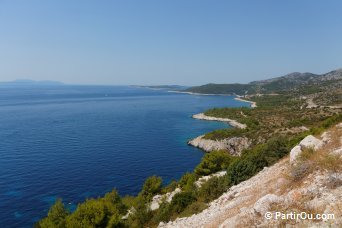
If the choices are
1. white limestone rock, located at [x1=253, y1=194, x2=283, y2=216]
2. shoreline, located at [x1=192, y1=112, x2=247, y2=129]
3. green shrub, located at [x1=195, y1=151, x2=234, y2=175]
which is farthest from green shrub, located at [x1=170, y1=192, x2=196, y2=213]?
shoreline, located at [x1=192, y1=112, x2=247, y2=129]

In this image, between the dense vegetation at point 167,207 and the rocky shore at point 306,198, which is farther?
the dense vegetation at point 167,207

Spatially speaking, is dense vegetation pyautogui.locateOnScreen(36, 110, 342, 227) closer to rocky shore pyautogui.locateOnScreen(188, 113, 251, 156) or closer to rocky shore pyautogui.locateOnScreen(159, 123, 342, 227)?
rocky shore pyautogui.locateOnScreen(159, 123, 342, 227)

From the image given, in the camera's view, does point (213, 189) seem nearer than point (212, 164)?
Yes

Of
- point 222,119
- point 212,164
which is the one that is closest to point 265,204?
point 212,164

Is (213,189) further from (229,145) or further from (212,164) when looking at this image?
(229,145)

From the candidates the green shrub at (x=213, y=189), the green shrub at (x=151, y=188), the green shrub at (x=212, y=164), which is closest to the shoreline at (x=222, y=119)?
the green shrub at (x=212, y=164)

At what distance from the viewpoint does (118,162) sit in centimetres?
7838

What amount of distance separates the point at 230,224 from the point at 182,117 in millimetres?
153295

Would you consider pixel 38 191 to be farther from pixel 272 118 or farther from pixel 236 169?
pixel 272 118

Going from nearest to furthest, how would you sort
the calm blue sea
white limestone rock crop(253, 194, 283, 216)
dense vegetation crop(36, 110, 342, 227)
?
1. white limestone rock crop(253, 194, 283, 216)
2. dense vegetation crop(36, 110, 342, 227)
3. the calm blue sea

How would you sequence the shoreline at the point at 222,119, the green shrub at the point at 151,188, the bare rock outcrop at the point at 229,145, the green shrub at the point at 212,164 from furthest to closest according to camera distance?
the shoreline at the point at 222,119 → the bare rock outcrop at the point at 229,145 → the green shrub at the point at 212,164 → the green shrub at the point at 151,188

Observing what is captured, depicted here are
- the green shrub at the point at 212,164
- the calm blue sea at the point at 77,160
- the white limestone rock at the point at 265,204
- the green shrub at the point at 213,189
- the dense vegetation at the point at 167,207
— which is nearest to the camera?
the white limestone rock at the point at 265,204

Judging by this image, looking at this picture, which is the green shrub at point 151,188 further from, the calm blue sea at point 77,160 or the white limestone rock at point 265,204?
the white limestone rock at point 265,204

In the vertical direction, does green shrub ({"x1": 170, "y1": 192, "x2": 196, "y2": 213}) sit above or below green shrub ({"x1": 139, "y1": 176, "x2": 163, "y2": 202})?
above
